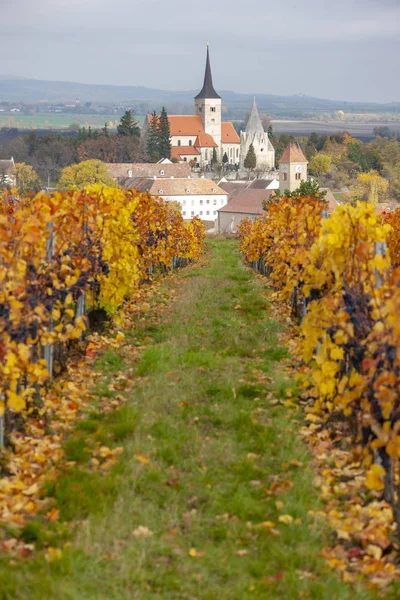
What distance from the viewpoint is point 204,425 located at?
7.82 meters

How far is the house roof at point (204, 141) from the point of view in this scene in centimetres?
15338

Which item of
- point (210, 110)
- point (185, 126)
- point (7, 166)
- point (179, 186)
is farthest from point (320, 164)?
point (7, 166)

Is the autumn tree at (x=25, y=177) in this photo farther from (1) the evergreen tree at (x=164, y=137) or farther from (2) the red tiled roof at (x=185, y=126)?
(2) the red tiled roof at (x=185, y=126)

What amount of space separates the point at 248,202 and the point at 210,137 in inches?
2727

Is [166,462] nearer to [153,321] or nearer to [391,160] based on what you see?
[153,321]

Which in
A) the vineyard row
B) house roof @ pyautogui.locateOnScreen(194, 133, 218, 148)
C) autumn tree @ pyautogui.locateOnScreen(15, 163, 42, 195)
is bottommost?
autumn tree @ pyautogui.locateOnScreen(15, 163, 42, 195)

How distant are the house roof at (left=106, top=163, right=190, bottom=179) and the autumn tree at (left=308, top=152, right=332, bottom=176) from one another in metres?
25.2

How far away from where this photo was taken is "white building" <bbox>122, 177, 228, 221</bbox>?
103 meters

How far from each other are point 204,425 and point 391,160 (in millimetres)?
134858

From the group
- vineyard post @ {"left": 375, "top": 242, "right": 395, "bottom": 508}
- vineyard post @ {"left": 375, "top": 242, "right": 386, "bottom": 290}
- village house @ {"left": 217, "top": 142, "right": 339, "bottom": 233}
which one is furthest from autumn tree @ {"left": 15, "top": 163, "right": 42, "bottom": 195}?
vineyard post @ {"left": 375, "top": 242, "right": 395, "bottom": 508}

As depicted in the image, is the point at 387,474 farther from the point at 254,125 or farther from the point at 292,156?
the point at 254,125

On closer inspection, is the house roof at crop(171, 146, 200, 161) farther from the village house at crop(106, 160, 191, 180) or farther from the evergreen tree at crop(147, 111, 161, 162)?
the village house at crop(106, 160, 191, 180)

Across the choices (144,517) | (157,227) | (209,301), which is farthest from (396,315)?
(157,227)

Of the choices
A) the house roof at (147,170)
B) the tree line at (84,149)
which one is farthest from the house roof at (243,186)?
the tree line at (84,149)
